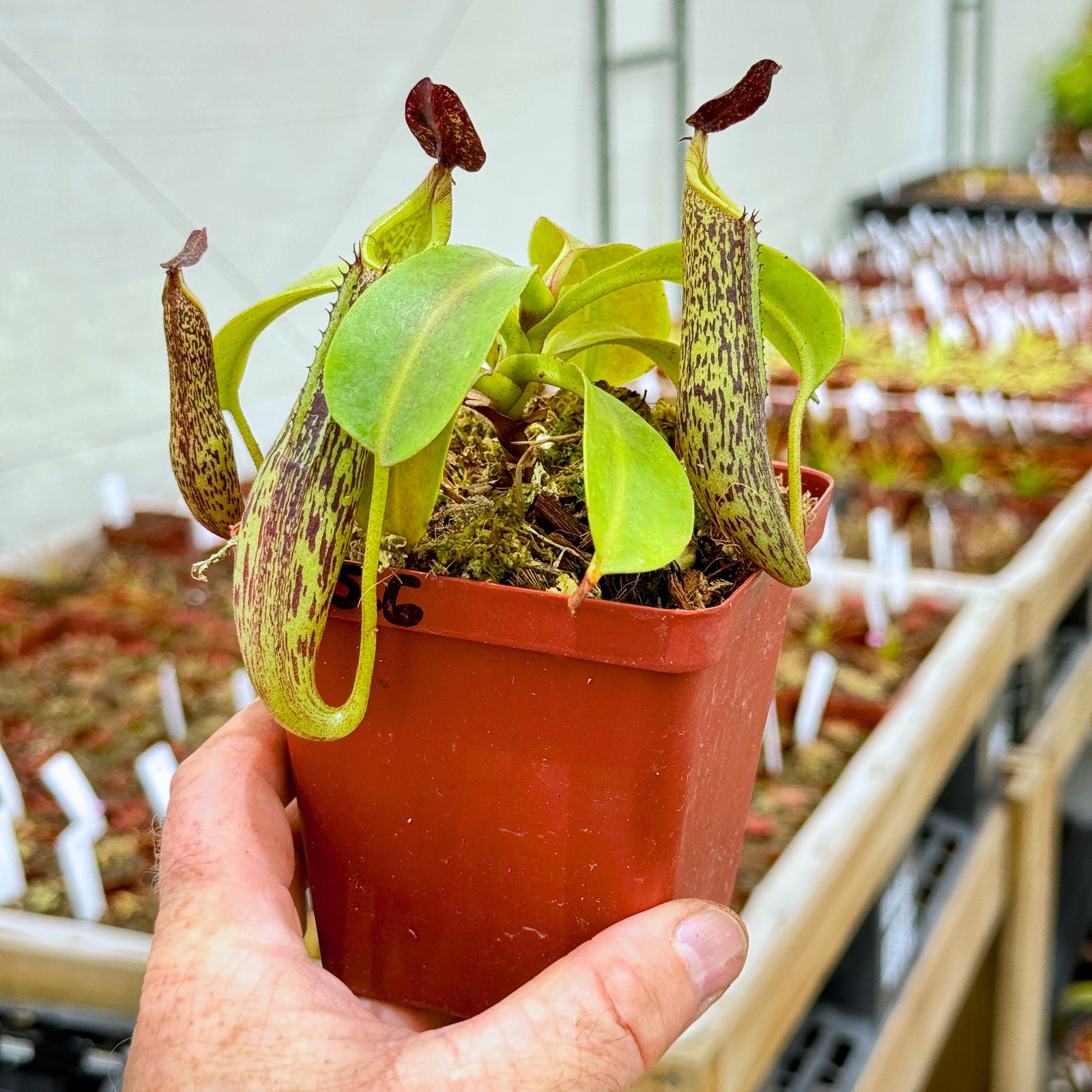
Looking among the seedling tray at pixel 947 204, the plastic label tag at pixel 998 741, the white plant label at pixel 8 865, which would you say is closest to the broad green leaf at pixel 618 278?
the white plant label at pixel 8 865

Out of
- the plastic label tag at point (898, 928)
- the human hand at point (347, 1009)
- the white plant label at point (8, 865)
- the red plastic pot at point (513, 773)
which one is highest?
the red plastic pot at point (513, 773)

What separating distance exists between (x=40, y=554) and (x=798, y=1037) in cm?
133

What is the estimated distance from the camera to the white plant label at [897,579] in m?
1.79

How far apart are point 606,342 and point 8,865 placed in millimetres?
855

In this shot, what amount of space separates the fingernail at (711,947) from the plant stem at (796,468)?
193mm

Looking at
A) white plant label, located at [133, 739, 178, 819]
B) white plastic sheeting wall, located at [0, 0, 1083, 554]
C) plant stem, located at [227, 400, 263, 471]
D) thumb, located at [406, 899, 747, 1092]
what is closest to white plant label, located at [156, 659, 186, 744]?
white plant label, located at [133, 739, 178, 819]

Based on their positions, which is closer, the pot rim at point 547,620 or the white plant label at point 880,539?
the pot rim at point 547,620

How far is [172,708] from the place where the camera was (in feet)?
4.63

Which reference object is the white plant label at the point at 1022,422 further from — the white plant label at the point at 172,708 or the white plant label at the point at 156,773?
the white plant label at the point at 156,773

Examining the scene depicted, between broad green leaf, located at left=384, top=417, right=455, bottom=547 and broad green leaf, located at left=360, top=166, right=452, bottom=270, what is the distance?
0.26ft

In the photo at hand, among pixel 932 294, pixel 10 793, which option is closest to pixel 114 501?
pixel 10 793

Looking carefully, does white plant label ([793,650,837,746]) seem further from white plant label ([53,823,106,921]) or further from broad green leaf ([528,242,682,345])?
Answer: broad green leaf ([528,242,682,345])

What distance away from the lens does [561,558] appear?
56cm

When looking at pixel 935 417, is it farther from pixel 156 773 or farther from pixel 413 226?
pixel 413 226
